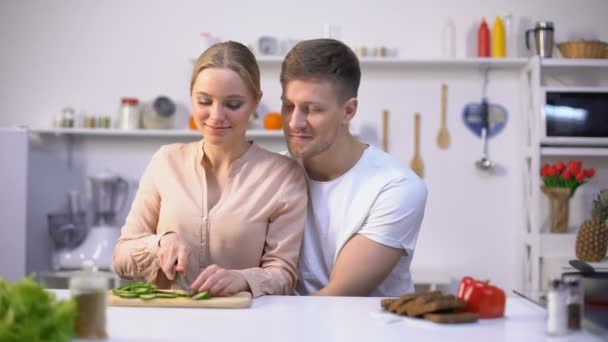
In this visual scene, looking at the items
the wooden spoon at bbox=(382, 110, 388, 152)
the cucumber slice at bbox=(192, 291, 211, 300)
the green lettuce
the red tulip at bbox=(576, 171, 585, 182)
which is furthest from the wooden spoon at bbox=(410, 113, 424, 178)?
the green lettuce

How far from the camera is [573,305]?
133 centimetres

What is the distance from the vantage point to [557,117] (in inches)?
172

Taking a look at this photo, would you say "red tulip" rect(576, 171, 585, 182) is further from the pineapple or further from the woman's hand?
the woman's hand

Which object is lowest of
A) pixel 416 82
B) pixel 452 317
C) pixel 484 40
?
pixel 452 317

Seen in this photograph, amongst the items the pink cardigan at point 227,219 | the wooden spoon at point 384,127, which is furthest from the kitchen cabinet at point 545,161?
the pink cardigan at point 227,219

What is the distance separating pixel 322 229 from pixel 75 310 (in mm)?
957

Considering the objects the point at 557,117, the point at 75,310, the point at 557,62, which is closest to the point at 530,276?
the point at 557,117

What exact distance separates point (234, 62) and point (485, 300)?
82 centimetres

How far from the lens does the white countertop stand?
1331mm

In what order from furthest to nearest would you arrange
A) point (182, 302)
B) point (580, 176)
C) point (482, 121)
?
1. point (482, 121)
2. point (580, 176)
3. point (182, 302)

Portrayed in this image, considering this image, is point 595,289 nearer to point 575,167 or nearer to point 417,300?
point 417,300

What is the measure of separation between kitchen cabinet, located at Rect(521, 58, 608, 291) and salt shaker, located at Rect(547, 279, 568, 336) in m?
2.85

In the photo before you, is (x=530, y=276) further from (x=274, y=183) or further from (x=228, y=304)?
(x=228, y=304)

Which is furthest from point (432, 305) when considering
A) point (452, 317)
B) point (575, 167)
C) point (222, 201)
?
point (575, 167)
